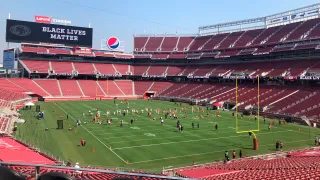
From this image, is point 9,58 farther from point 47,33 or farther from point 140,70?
point 140,70

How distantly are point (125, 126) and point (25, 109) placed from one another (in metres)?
19.5

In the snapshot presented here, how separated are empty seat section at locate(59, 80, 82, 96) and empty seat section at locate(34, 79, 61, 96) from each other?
50.8 inches

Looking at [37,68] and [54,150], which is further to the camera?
[37,68]

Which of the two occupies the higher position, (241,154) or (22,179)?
(22,179)

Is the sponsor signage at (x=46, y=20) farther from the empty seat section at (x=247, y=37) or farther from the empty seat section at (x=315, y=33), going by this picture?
the empty seat section at (x=315, y=33)

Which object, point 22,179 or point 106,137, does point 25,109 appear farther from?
point 22,179

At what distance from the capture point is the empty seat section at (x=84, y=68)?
248 ft

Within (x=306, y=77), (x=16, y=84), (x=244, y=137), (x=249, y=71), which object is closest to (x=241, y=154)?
(x=244, y=137)

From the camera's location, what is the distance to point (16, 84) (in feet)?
205

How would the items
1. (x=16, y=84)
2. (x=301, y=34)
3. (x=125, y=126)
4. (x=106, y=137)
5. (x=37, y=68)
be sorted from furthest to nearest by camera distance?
(x=37, y=68) < (x=16, y=84) < (x=301, y=34) < (x=125, y=126) < (x=106, y=137)

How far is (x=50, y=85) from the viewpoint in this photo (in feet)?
222

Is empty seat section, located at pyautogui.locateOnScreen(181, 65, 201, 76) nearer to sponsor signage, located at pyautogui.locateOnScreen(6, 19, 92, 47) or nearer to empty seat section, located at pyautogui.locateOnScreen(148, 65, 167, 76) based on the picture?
empty seat section, located at pyautogui.locateOnScreen(148, 65, 167, 76)

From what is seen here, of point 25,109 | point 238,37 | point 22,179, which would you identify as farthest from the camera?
point 238,37

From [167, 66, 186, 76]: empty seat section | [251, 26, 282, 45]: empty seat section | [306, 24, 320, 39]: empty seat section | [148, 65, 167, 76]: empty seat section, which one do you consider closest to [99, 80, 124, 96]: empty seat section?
[148, 65, 167, 76]: empty seat section
